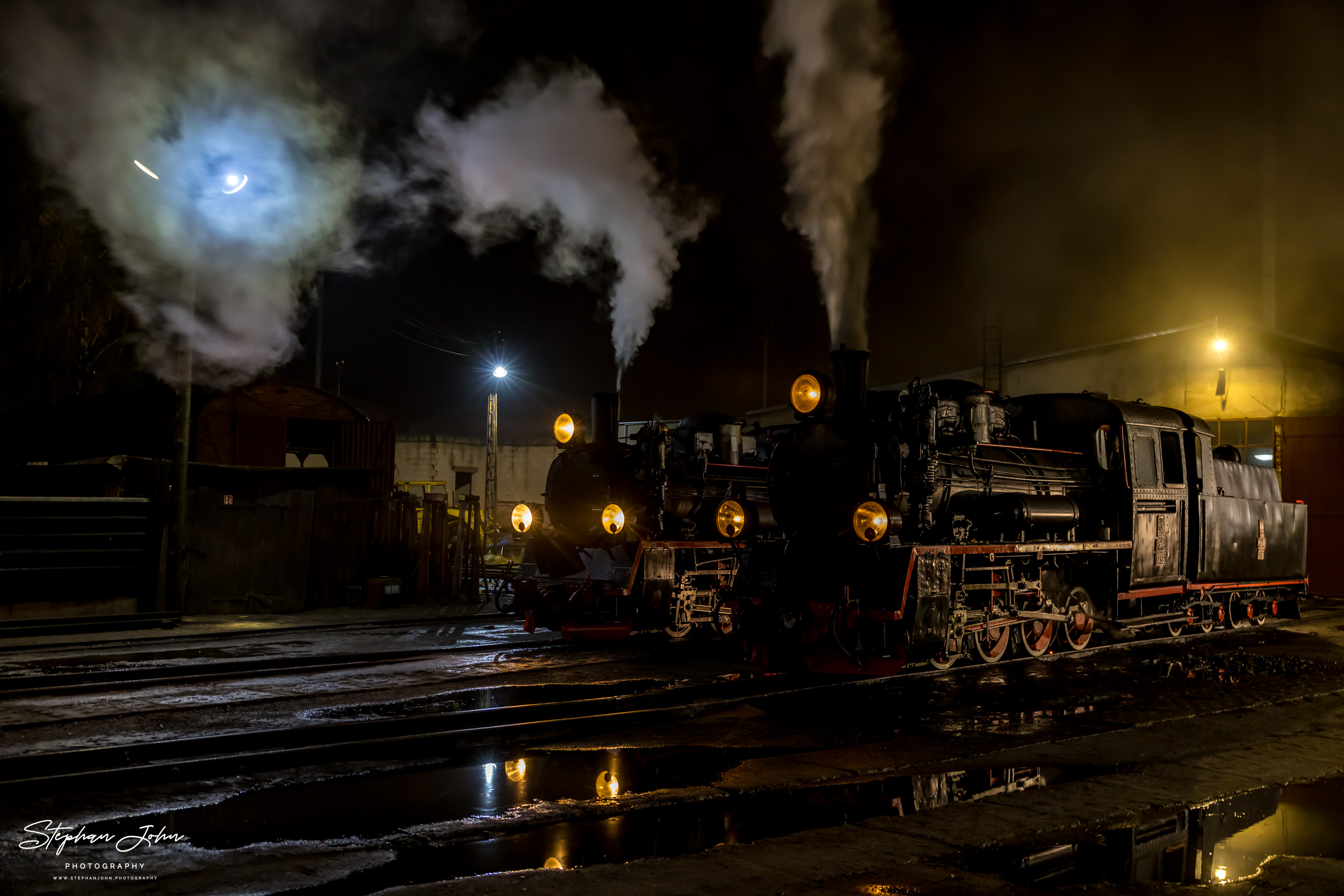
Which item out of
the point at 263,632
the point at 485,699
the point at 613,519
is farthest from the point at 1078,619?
the point at 263,632

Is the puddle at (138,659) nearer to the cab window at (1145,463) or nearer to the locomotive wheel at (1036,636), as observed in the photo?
the locomotive wheel at (1036,636)

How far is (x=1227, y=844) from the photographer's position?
4.28m

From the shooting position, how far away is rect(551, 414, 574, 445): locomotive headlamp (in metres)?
11.3

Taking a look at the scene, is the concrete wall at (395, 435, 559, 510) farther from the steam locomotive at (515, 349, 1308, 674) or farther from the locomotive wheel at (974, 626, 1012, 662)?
the locomotive wheel at (974, 626, 1012, 662)

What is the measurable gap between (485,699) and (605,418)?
4490mm

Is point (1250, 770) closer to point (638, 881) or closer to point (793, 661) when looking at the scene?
point (793, 661)

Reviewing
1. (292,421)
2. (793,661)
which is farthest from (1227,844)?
(292,421)

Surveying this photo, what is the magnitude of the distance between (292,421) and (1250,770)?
2028cm

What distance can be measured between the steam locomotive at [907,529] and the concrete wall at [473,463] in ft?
86.3

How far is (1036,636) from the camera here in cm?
990

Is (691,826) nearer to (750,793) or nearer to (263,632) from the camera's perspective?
(750,793)

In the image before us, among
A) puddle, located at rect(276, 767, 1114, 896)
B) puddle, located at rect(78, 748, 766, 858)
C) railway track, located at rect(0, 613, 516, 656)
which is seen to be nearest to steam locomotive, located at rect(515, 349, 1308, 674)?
puddle, located at rect(78, 748, 766, 858)

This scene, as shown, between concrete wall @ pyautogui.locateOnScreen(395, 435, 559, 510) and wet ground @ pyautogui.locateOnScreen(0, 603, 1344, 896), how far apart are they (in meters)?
29.4

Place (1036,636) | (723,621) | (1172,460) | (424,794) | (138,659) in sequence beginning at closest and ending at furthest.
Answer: (424,794)
(138,659)
(1036,636)
(1172,460)
(723,621)
